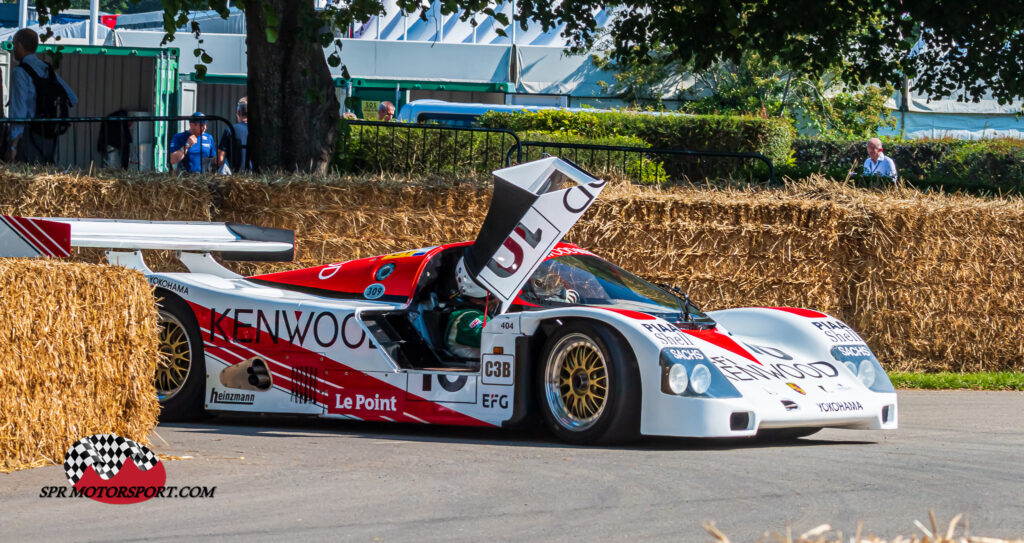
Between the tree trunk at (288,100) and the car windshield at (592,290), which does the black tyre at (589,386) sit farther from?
the tree trunk at (288,100)

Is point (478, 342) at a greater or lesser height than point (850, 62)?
lesser

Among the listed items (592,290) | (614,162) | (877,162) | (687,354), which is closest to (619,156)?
(614,162)

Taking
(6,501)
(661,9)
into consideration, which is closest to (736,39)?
(661,9)

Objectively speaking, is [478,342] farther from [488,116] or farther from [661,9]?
[488,116]

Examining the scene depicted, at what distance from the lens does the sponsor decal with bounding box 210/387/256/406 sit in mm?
8156

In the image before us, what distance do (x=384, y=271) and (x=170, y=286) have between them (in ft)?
4.54

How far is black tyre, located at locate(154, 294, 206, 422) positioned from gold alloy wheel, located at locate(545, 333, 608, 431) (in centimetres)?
240

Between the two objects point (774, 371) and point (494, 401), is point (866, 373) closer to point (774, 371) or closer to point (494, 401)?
point (774, 371)

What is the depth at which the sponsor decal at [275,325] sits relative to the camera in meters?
7.93

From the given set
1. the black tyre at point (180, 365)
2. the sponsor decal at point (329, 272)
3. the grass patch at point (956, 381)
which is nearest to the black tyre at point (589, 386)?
the sponsor decal at point (329, 272)

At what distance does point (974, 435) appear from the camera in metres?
7.89

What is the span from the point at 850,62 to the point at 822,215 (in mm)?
4892

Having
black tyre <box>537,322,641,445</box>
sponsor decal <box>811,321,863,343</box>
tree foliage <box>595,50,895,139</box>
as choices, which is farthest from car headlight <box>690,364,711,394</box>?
tree foliage <box>595,50,895,139</box>

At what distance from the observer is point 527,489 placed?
5645 mm
